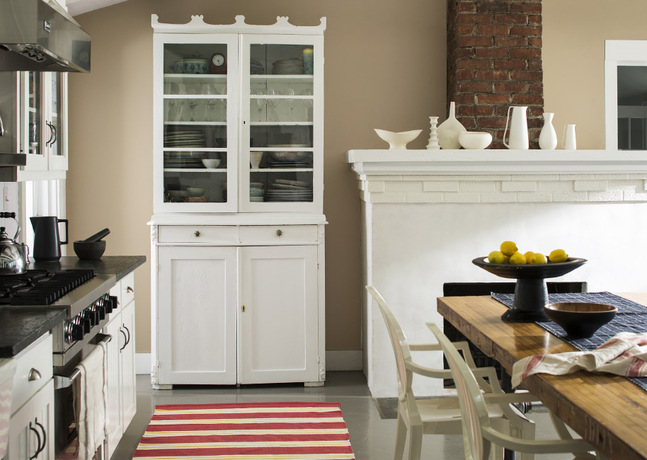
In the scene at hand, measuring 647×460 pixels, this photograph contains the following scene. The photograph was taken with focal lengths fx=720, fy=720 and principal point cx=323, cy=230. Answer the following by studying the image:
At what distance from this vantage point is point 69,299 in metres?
2.40

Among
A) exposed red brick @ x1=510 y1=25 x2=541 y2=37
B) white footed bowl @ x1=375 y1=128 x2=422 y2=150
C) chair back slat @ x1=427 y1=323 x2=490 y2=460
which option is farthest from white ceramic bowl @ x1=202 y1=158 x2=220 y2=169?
chair back slat @ x1=427 y1=323 x2=490 y2=460

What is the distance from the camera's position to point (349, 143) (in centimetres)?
486

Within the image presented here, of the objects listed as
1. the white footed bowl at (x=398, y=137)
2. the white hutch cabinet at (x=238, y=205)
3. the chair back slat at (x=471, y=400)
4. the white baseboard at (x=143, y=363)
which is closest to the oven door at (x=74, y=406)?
the chair back slat at (x=471, y=400)

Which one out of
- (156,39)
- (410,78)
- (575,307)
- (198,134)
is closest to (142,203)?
(198,134)

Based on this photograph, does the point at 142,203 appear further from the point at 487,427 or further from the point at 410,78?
the point at 487,427

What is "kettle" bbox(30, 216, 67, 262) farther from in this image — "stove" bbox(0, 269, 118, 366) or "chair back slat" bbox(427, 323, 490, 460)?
"chair back slat" bbox(427, 323, 490, 460)

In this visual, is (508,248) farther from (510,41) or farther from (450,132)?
(510,41)

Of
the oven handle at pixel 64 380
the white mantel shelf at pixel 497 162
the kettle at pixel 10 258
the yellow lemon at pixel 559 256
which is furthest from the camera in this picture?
the white mantel shelf at pixel 497 162

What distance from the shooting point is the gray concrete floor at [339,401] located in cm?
347

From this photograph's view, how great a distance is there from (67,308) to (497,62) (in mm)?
3223

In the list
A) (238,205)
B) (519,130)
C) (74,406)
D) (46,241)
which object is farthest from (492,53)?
(74,406)

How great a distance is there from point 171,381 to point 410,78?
2.51m

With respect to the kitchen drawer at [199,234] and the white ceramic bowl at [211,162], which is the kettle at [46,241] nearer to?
the kitchen drawer at [199,234]

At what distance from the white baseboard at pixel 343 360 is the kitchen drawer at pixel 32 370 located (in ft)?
9.43
